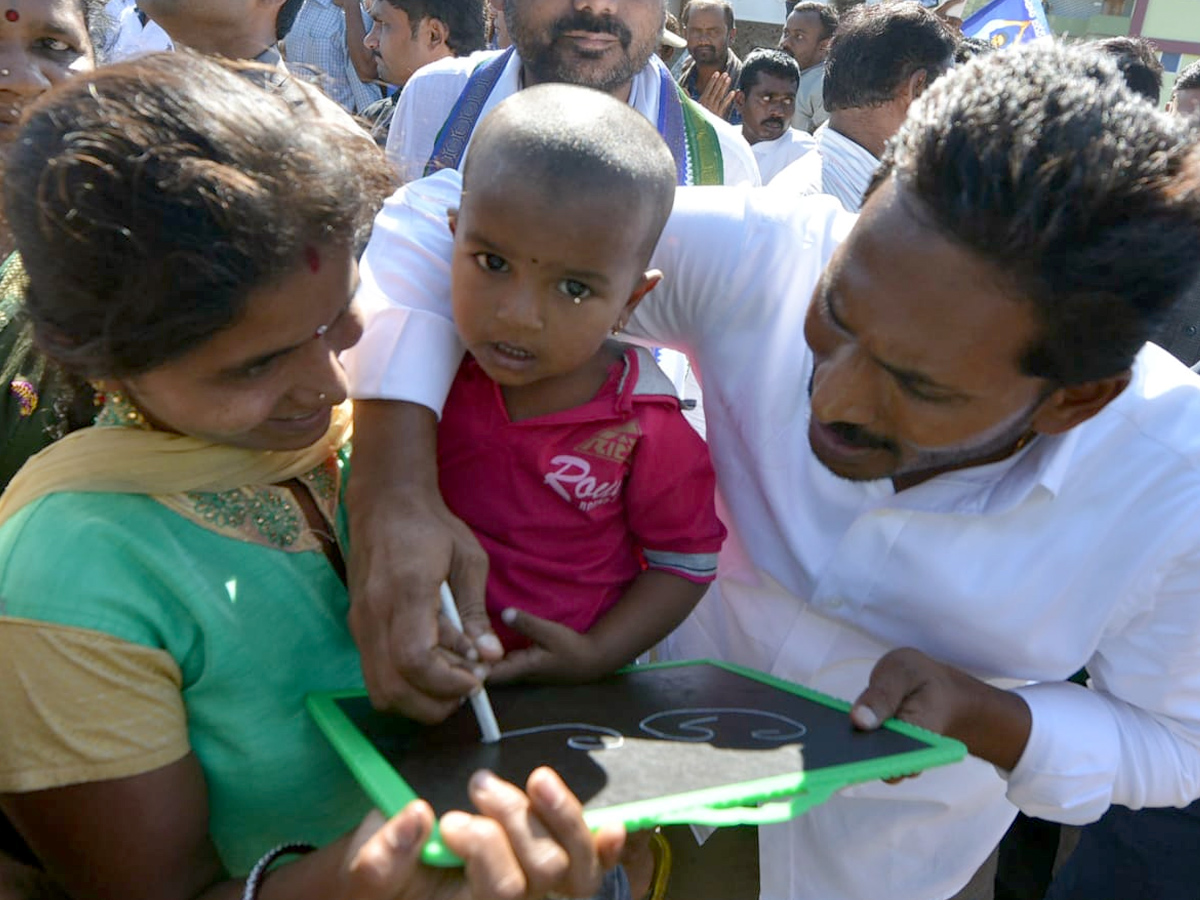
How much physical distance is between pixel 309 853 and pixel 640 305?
3.54ft

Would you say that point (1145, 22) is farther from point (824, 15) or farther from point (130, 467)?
point (130, 467)

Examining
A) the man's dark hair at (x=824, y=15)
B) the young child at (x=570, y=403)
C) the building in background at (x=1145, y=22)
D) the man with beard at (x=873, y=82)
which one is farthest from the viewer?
the building in background at (x=1145, y=22)

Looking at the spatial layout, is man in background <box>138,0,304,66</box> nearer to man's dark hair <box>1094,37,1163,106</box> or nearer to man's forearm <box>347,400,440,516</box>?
man's forearm <box>347,400,440,516</box>

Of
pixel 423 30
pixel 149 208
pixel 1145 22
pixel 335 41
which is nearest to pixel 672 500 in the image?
pixel 149 208

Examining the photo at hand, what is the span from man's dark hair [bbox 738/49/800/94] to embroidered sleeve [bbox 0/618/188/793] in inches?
289

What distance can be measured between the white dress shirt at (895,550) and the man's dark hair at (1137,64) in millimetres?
5349

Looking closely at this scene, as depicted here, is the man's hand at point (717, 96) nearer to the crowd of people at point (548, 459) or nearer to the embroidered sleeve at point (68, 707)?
the crowd of people at point (548, 459)

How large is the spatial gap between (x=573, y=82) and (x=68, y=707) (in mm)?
2960

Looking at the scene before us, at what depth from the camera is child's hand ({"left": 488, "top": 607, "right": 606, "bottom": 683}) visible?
1549 millimetres

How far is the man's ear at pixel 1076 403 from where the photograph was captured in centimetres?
170

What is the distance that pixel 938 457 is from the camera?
1768 mm

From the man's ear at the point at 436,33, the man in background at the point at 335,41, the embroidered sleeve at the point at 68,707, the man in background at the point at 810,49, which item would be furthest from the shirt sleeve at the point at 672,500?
the man in background at the point at 810,49

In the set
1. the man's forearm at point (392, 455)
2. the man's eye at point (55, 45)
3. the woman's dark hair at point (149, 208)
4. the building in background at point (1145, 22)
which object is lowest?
the building in background at point (1145, 22)

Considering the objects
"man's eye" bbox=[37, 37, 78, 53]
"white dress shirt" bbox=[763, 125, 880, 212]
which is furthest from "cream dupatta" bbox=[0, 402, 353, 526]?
"white dress shirt" bbox=[763, 125, 880, 212]
